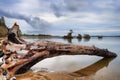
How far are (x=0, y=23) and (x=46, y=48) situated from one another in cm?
2726

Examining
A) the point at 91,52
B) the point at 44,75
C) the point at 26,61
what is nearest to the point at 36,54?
the point at 26,61

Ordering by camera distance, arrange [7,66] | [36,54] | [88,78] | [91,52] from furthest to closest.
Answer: [91,52] < [36,54] < [7,66] < [88,78]

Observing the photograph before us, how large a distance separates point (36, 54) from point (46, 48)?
0.54 m

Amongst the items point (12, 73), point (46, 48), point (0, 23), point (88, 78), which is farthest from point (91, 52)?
point (0, 23)

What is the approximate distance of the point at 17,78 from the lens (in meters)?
7.62

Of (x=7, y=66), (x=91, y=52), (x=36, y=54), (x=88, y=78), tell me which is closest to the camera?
(x=88, y=78)

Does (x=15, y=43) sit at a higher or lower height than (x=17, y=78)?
higher

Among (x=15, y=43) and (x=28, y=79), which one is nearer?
(x=28, y=79)

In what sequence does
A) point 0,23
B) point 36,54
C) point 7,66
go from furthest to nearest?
point 0,23
point 36,54
point 7,66

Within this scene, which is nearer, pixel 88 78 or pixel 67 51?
pixel 88 78

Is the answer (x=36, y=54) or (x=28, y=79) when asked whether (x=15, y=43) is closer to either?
(x=36, y=54)

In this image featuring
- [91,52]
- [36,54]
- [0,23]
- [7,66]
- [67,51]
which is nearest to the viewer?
[7,66]

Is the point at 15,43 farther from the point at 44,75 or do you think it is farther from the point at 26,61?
the point at 44,75

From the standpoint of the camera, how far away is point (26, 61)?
330 inches
